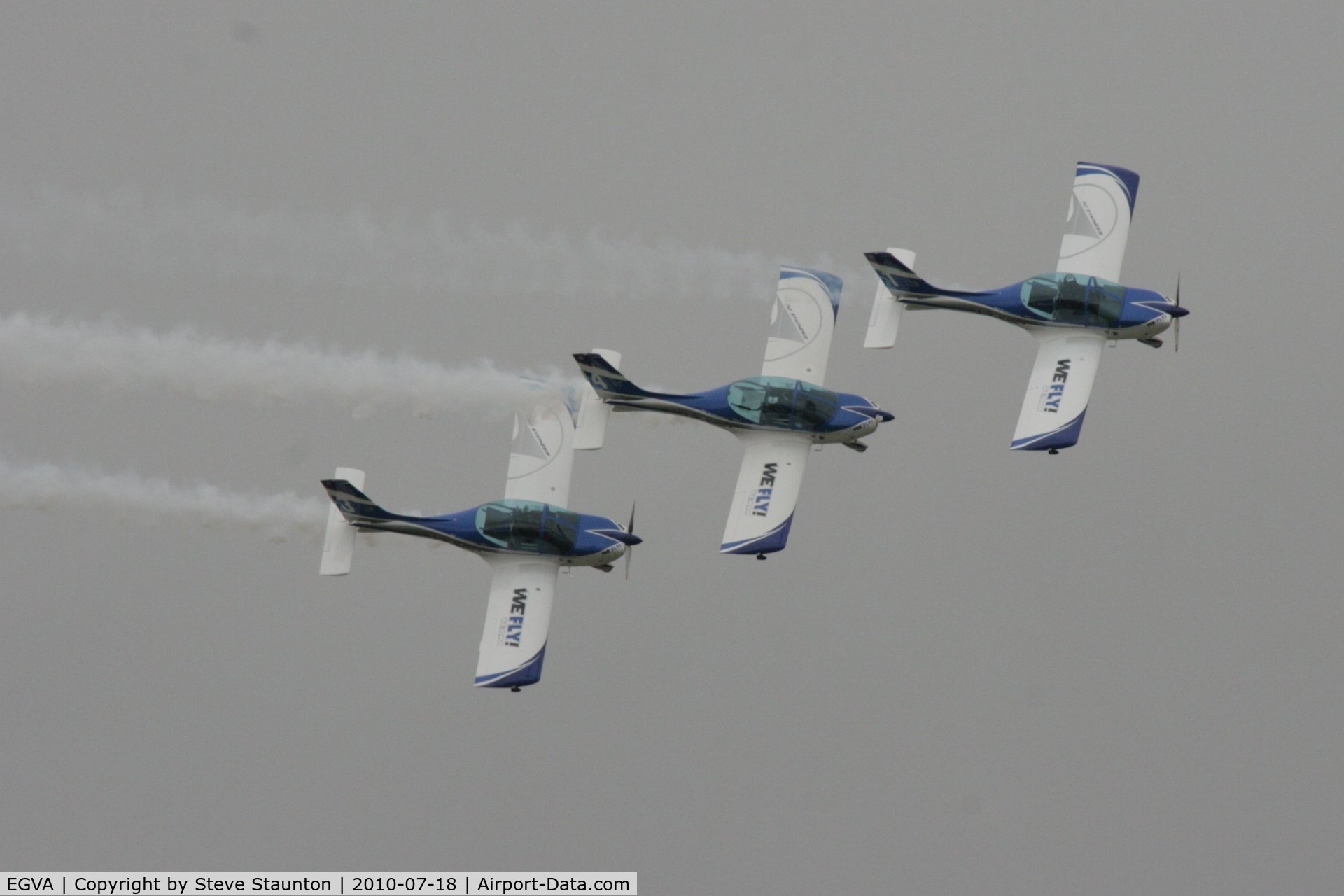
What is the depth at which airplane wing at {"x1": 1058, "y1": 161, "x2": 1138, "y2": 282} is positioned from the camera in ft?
209

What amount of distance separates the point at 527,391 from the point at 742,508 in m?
5.59

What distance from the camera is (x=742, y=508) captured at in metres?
62.3

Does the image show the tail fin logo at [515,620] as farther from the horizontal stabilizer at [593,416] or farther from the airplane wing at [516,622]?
the horizontal stabilizer at [593,416]

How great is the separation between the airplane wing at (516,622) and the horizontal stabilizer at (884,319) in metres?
8.92

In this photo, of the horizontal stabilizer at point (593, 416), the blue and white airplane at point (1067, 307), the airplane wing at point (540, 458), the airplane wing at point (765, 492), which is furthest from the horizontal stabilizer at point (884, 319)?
the airplane wing at point (540, 458)

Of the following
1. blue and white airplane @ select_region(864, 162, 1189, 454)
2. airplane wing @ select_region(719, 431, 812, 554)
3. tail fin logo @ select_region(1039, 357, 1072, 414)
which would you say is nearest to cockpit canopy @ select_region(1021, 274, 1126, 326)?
blue and white airplane @ select_region(864, 162, 1189, 454)

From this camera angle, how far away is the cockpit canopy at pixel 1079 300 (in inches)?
2489

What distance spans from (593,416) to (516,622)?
4.96 meters

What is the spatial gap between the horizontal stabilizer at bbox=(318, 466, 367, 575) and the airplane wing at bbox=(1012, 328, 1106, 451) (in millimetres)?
15269

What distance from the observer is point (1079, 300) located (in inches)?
2490

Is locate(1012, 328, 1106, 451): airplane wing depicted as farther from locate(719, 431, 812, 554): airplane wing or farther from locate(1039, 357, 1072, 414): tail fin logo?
locate(719, 431, 812, 554): airplane wing

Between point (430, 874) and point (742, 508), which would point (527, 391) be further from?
point (430, 874)

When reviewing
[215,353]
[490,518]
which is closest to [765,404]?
[490,518]

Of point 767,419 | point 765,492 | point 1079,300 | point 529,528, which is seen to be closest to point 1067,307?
point 1079,300
